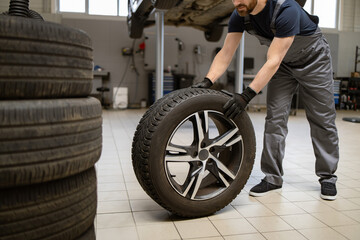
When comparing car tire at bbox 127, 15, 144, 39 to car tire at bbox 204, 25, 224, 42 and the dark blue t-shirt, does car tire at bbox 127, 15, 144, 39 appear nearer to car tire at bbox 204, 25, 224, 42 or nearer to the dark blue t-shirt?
car tire at bbox 204, 25, 224, 42

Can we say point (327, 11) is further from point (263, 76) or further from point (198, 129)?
point (198, 129)

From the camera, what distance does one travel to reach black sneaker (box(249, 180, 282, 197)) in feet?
6.79

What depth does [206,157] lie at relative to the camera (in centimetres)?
168

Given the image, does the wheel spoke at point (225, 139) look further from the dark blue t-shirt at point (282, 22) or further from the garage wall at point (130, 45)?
the garage wall at point (130, 45)

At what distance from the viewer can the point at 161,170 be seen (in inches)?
61.3

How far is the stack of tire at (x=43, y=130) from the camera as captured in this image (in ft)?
3.06

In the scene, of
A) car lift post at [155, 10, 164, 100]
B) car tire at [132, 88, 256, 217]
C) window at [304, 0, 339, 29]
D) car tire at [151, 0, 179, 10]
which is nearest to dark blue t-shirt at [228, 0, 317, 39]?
car tire at [132, 88, 256, 217]

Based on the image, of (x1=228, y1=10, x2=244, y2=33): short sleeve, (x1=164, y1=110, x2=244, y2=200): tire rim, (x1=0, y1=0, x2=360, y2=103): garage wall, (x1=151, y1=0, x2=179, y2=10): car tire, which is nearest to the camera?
(x1=164, y1=110, x2=244, y2=200): tire rim

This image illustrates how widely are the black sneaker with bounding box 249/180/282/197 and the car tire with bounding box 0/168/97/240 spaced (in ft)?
3.86

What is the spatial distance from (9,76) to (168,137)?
0.78 m

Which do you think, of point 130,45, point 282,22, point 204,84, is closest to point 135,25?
point 130,45

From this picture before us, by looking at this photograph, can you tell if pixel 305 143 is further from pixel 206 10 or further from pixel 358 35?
pixel 358 35

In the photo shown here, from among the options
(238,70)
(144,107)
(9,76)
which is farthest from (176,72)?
(9,76)

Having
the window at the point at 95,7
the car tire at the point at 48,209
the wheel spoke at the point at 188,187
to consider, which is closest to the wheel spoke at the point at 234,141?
the wheel spoke at the point at 188,187
